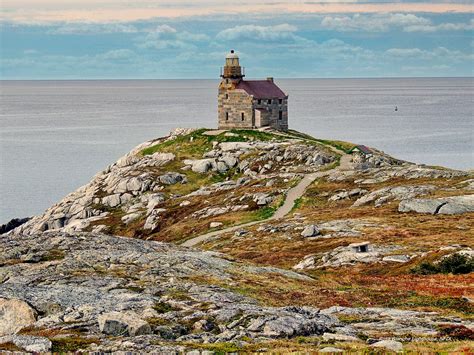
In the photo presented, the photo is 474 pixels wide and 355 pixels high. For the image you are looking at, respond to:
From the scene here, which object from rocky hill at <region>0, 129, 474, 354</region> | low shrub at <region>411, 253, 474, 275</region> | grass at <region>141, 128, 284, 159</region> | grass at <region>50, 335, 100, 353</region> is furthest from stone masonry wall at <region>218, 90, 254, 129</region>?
grass at <region>50, 335, 100, 353</region>

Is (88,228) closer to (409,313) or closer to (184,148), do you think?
(184,148)

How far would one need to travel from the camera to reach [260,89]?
14425 cm

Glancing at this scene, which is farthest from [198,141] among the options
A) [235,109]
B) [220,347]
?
[220,347]

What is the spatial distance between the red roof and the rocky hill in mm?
21030

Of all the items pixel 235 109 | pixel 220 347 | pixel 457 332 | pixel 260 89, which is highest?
pixel 260 89

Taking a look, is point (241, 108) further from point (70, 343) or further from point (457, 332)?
point (70, 343)

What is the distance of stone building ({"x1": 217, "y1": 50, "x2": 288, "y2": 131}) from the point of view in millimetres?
140125

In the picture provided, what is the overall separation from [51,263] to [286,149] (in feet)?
248

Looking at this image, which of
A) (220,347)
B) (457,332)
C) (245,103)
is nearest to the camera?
(220,347)

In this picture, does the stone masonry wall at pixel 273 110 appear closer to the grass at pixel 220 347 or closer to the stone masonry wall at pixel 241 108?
the stone masonry wall at pixel 241 108

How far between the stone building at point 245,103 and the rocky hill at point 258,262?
18.4 metres

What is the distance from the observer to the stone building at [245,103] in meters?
140

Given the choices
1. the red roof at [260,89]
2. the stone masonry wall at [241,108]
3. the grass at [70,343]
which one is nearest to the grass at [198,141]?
the stone masonry wall at [241,108]

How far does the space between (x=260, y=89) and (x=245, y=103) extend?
5.91 metres
